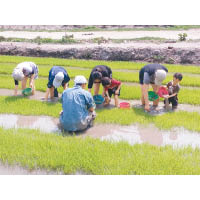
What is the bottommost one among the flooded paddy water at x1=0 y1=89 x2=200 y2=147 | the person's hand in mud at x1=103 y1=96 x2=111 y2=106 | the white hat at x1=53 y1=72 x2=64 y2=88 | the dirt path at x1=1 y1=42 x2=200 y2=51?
the flooded paddy water at x1=0 y1=89 x2=200 y2=147

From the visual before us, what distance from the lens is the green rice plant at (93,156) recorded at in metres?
2.87

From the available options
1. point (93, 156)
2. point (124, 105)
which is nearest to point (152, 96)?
point (124, 105)

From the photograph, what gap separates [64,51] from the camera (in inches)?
506

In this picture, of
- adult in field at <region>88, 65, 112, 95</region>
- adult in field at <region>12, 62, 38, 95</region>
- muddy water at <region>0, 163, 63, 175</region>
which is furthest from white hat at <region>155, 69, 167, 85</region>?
adult in field at <region>12, 62, 38, 95</region>

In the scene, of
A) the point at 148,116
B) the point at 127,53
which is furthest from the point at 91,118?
the point at 127,53

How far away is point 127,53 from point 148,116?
7644mm

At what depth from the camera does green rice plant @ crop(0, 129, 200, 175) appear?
287 centimetres

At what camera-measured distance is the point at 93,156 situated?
10.2 feet

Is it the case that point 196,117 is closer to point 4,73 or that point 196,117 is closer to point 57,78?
point 57,78

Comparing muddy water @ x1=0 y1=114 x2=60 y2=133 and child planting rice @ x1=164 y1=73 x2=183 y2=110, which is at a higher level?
child planting rice @ x1=164 y1=73 x2=183 y2=110

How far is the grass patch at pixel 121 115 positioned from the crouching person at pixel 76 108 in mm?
542

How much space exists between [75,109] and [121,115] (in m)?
1.12

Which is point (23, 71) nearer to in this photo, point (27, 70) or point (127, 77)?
point (27, 70)

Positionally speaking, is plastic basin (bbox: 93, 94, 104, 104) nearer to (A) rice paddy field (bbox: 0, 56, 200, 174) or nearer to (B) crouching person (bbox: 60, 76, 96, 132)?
(A) rice paddy field (bbox: 0, 56, 200, 174)
